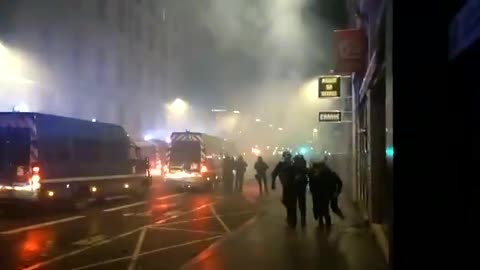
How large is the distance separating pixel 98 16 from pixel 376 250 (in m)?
41.7

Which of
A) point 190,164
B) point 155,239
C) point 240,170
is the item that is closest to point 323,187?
point 155,239

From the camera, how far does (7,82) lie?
3788 cm

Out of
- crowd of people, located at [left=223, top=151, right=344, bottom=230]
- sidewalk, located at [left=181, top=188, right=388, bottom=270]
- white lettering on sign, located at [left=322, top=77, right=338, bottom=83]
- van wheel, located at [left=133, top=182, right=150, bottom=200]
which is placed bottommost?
sidewalk, located at [left=181, top=188, right=388, bottom=270]

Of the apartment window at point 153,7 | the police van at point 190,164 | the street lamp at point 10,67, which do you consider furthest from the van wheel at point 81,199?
the apartment window at point 153,7

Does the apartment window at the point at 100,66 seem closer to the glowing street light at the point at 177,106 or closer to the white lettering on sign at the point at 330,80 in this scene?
the glowing street light at the point at 177,106

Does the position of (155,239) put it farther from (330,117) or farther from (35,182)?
(330,117)

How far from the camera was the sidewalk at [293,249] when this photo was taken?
8.57 m

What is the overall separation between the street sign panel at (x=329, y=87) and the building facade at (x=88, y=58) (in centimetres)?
2313

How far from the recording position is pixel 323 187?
491 inches

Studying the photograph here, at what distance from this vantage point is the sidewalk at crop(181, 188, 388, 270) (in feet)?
28.1

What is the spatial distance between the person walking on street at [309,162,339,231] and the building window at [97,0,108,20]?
127 ft

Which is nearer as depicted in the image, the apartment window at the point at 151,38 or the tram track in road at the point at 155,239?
the tram track in road at the point at 155,239

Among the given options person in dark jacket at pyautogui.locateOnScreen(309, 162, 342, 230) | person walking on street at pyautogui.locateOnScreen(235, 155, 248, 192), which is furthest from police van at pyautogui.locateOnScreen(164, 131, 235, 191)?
person in dark jacket at pyautogui.locateOnScreen(309, 162, 342, 230)

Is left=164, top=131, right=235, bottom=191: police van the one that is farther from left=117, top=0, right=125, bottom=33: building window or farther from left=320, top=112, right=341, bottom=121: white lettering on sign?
left=117, top=0, right=125, bottom=33: building window
